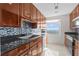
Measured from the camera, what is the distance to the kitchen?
1410 millimetres

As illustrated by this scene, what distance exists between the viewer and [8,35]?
1.42m

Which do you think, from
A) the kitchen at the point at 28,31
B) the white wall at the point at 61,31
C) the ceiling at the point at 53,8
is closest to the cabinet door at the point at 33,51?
the kitchen at the point at 28,31

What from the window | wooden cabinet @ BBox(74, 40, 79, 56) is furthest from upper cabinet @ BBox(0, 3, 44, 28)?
wooden cabinet @ BBox(74, 40, 79, 56)

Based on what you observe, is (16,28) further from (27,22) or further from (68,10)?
(68,10)

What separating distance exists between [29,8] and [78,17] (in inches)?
25.8

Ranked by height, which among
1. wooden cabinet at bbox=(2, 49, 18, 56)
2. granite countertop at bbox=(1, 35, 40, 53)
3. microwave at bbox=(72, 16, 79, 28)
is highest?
microwave at bbox=(72, 16, 79, 28)

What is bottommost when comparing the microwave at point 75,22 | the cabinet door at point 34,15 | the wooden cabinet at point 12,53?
the wooden cabinet at point 12,53

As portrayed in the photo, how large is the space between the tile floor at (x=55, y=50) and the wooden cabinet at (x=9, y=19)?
1.66 feet

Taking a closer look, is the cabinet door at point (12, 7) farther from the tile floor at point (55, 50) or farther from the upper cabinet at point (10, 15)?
the tile floor at point (55, 50)

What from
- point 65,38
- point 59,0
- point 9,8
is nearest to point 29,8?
point 9,8

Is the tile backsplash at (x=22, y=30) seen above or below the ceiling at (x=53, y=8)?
below

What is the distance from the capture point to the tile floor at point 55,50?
1.46m

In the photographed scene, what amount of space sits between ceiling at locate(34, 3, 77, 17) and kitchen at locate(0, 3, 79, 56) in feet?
0.06

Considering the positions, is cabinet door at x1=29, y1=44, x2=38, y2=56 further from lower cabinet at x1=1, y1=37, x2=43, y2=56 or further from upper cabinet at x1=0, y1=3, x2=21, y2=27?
upper cabinet at x1=0, y1=3, x2=21, y2=27
